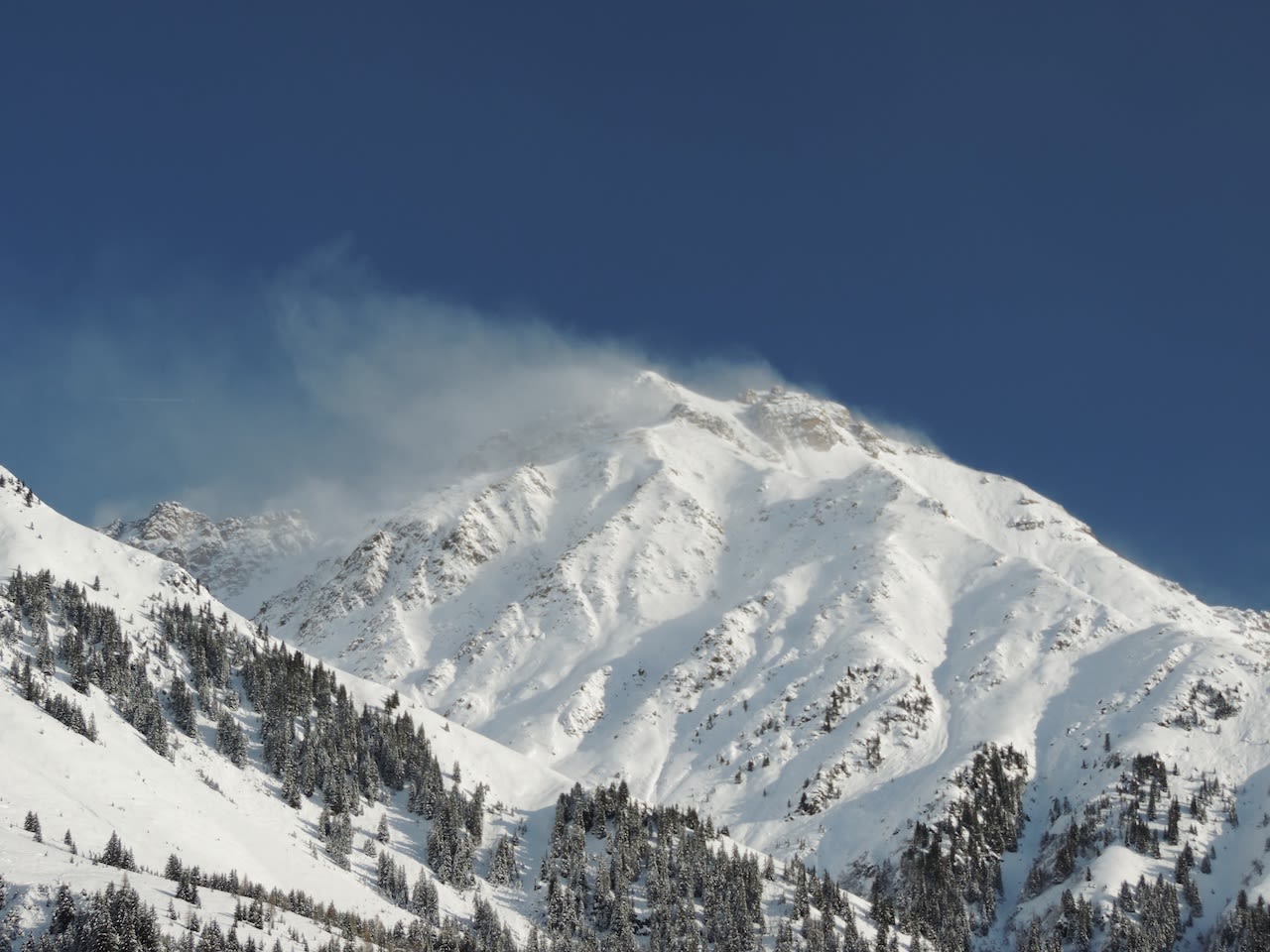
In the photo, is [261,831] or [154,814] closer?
[154,814]

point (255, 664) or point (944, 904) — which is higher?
point (255, 664)

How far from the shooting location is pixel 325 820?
156875 millimetres

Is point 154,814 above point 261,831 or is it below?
below

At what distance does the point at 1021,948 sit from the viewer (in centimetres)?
18012

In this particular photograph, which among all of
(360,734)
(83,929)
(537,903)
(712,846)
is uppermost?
(360,734)

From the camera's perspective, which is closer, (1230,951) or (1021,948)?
(1230,951)

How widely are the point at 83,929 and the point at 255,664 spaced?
113101mm

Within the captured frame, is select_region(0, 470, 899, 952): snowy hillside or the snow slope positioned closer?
select_region(0, 470, 899, 952): snowy hillside

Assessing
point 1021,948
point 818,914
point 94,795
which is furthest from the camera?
point 1021,948

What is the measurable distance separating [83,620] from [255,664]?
103ft

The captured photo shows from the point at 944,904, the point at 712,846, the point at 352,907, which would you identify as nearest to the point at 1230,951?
the point at 944,904

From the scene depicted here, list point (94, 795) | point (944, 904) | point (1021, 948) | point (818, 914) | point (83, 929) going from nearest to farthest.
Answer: point (83, 929) < point (94, 795) < point (818, 914) < point (1021, 948) < point (944, 904)

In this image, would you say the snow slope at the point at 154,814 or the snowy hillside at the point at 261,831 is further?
the snow slope at the point at 154,814

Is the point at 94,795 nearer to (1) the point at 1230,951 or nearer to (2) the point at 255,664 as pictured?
(2) the point at 255,664
